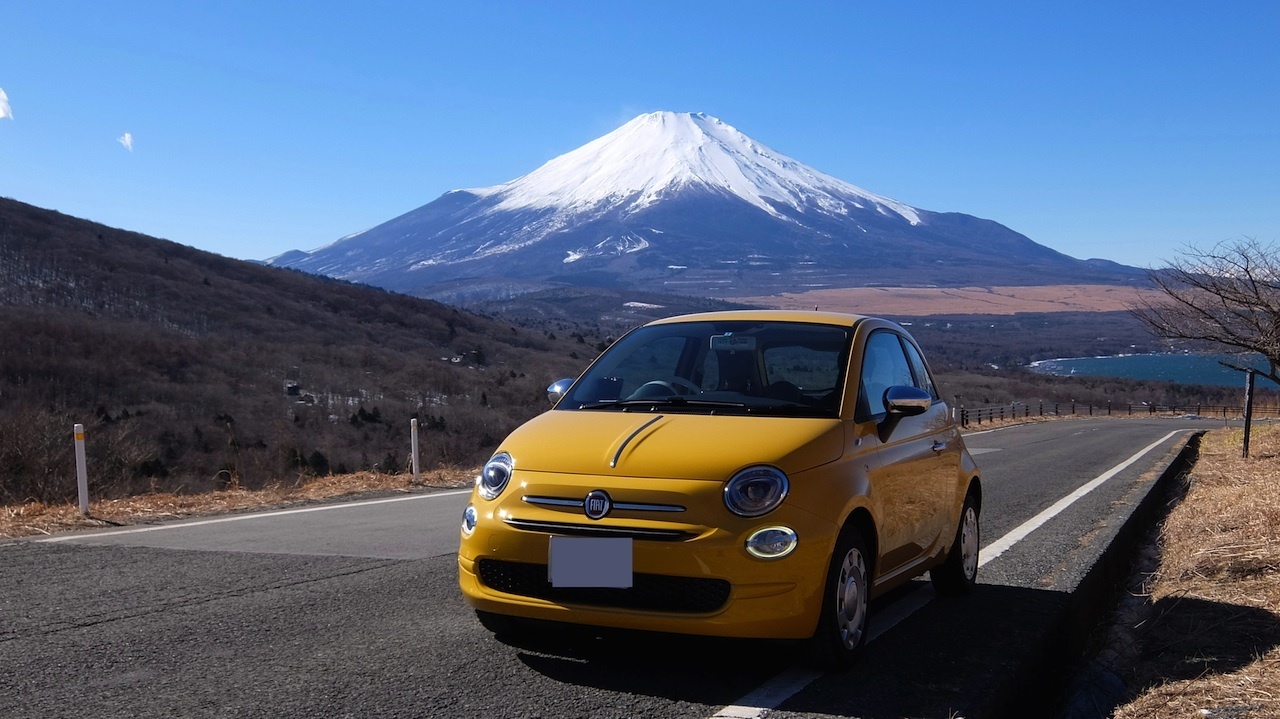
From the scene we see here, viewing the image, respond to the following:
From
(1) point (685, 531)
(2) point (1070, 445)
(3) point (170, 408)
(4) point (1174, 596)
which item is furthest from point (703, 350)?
(3) point (170, 408)

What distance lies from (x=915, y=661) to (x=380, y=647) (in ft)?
7.76

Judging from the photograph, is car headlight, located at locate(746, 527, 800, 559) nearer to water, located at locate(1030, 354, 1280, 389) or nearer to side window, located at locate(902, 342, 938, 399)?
side window, located at locate(902, 342, 938, 399)

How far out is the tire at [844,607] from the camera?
445 cm

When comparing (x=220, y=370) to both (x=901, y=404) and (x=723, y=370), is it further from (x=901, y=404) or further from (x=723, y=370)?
(x=901, y=404)

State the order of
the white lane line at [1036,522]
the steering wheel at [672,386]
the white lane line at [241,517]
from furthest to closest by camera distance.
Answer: the white lane line at [241,517] < the white lane line at [1036,522] < the steering wheel at [672,386]

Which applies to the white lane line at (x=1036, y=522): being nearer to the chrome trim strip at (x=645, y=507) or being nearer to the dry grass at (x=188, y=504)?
the chrome trim strip at (x=645, y=507)

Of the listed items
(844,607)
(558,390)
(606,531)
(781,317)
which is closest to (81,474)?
(558,390)

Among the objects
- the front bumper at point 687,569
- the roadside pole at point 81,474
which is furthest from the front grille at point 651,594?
the roadside pole at point 81,474

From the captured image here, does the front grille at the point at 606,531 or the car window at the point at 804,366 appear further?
the car window at the point at 804,366

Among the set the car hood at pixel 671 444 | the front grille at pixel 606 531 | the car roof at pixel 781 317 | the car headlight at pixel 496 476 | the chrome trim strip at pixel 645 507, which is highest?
the car roof at pixel 781 317

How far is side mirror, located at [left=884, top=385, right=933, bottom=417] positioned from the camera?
5.26m

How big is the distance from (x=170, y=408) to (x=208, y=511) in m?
22.1

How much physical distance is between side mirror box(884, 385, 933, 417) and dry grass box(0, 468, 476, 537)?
22.3 feet

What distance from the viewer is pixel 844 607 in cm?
462
